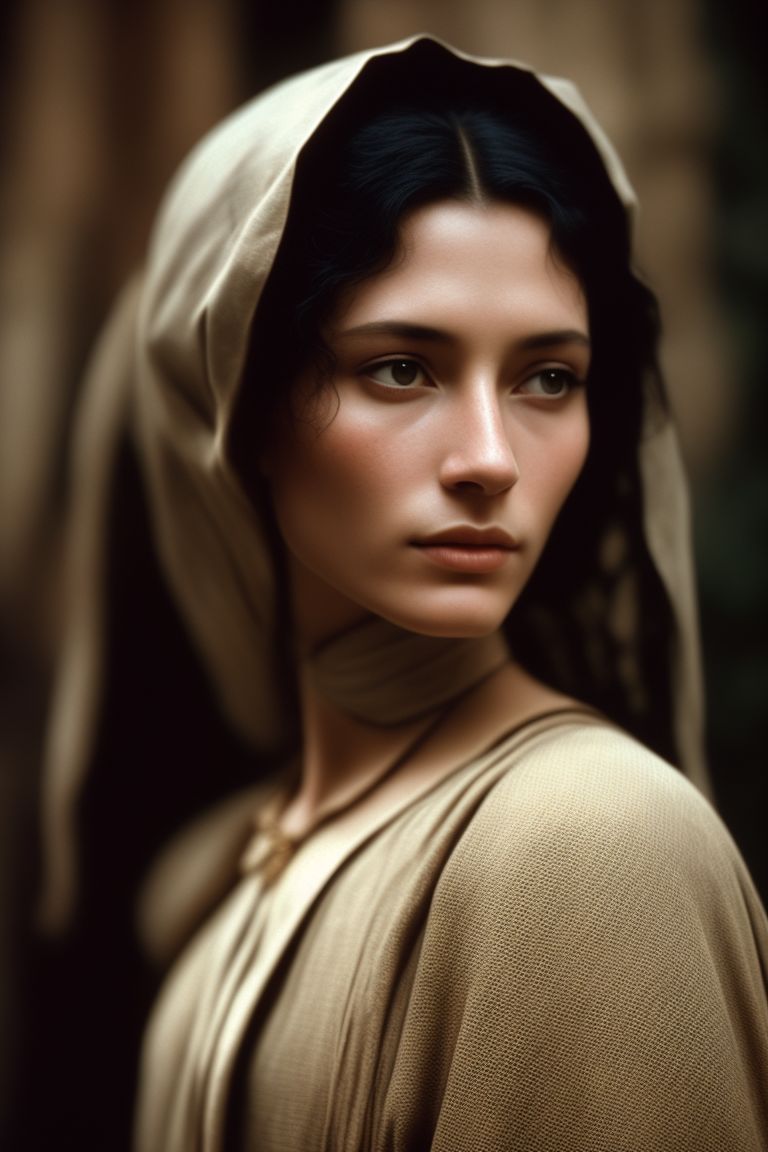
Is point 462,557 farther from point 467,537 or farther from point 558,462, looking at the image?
point 558,462

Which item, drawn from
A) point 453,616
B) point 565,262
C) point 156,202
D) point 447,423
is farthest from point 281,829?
point 156,202

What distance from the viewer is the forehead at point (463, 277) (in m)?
0.82

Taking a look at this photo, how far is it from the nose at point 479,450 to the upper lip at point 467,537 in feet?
0.10

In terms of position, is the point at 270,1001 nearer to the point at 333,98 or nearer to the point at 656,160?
the point at 333,98

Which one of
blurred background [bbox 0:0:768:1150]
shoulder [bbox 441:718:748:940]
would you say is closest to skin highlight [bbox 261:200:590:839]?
shoulder [bbox 441:718:748:940]

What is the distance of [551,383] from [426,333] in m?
0.13

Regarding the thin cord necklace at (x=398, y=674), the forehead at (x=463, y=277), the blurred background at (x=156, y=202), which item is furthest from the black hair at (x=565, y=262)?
the blurred background at (x=156, y=202)

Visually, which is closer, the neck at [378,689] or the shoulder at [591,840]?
the shoulder at [591,840]

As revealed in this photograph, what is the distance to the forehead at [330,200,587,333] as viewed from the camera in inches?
32.2

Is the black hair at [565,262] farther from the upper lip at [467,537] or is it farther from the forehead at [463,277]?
the upper lip at [467,537]

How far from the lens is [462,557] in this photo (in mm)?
829

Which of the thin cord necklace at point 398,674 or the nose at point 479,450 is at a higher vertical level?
the nose at point 479,450

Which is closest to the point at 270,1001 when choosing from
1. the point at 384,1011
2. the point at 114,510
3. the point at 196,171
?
the point at 384,1011

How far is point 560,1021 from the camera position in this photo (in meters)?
0.72
